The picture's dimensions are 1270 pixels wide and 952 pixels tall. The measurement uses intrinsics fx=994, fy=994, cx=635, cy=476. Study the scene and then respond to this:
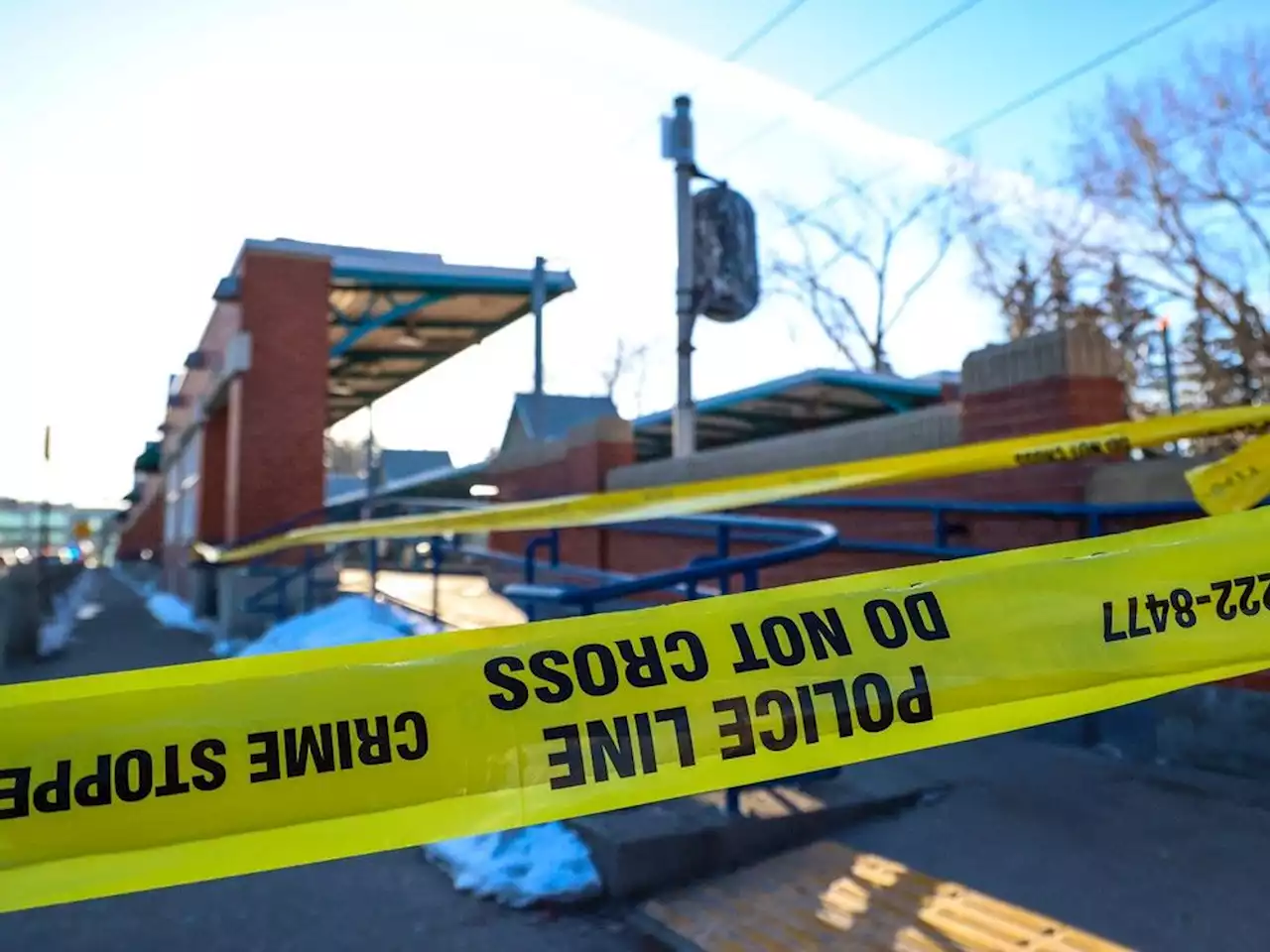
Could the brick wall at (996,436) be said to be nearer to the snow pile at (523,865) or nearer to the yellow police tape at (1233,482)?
the yellow police tape at (1233,482)

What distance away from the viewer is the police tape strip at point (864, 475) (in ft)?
16.2

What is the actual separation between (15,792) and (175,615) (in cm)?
1758

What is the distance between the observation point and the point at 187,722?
1.70 m

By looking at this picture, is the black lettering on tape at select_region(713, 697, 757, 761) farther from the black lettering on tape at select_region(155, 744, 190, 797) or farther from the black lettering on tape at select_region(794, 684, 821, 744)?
the black lettering on tape at select_region(155, 744, 190, 797)

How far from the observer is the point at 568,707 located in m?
1.83

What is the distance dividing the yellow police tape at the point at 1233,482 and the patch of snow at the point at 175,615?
13054 millimetres

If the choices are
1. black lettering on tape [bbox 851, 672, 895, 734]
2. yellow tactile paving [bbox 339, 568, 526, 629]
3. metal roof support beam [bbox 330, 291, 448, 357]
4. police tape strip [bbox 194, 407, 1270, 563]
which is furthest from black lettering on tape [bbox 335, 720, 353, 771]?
metal roof support beam [bbox 330, 291, 448, 357]

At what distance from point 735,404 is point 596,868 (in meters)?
17.0

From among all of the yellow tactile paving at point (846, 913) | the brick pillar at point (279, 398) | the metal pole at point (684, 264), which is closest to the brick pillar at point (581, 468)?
the metal pole at point (684, 264)

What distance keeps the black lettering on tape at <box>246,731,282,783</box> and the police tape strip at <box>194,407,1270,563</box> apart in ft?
12.6

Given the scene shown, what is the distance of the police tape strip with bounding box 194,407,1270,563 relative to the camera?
4930 millimetres

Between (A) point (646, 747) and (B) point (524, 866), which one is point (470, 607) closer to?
(B) point (524, 866)

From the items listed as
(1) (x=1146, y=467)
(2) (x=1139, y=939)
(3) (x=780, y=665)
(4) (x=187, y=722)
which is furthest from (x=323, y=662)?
(1) (x=1146, y=467)

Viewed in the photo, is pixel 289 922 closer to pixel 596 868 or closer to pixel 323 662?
pixel 596 868
